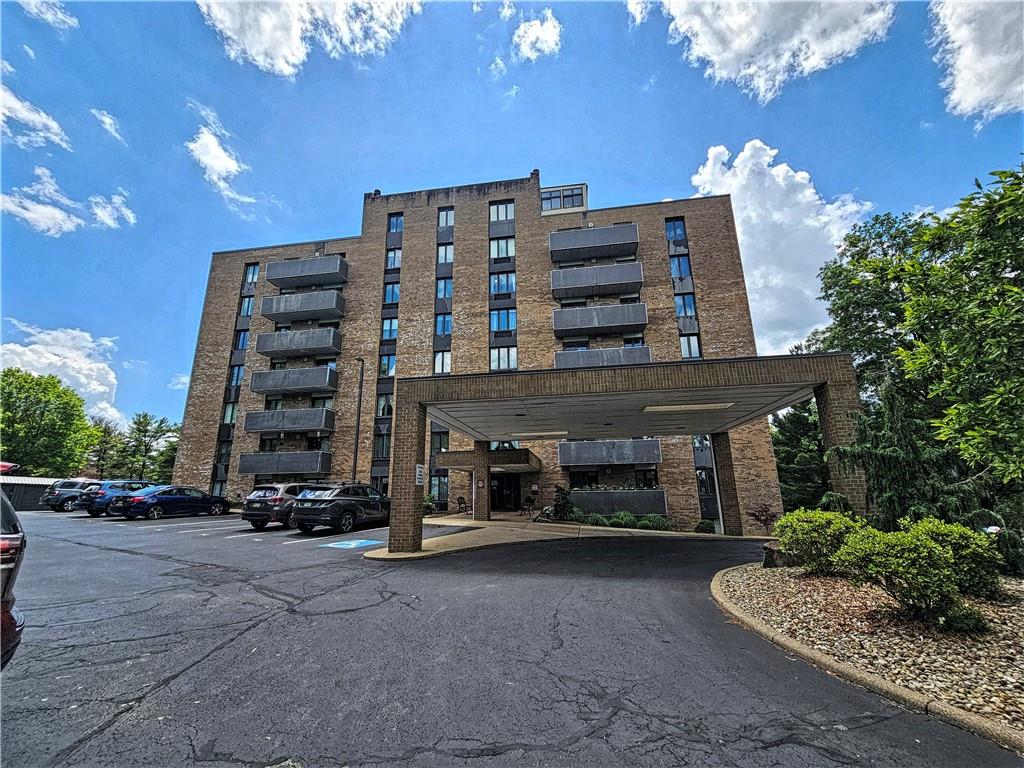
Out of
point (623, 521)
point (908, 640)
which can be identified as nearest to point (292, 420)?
point (623, 521)

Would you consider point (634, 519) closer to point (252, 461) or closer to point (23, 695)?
point (23, 695)

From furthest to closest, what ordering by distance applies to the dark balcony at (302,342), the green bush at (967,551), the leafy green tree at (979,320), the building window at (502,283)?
the dark balcony at (302,342)
the building window at (502,283)
the green bush at (967,551)
the leafy green tree at (979,320)

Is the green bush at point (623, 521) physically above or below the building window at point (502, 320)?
below

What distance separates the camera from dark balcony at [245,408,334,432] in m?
26.8

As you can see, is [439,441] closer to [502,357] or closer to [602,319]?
[502,357]

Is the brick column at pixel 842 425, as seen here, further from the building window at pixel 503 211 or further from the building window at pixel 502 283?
the building window at pixel 503 211

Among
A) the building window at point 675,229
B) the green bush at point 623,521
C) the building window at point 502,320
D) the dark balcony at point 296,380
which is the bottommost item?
the green bush at point 623,521

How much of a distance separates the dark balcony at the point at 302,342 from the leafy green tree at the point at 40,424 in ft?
95.2

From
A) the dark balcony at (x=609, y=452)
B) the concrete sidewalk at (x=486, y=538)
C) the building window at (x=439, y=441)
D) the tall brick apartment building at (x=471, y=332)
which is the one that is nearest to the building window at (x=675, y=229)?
the tall brick apartment building at (x=471, y=332)

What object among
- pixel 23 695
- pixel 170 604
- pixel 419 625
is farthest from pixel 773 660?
pixel 170 604

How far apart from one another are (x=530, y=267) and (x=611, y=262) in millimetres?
5298

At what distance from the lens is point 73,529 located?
590 inches

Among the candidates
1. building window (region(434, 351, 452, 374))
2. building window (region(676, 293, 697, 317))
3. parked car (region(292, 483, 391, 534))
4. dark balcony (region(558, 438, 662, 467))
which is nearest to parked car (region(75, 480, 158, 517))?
parked car (region(292, 483, 391, 534))

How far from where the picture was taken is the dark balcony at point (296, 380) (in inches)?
1087
